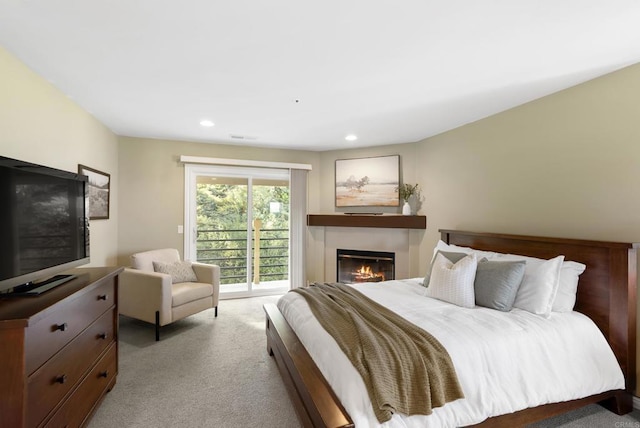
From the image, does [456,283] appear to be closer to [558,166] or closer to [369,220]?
[558,166]

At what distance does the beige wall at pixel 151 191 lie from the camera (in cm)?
396

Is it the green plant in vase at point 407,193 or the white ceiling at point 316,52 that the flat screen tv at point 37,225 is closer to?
the white ceiling at point 316,52

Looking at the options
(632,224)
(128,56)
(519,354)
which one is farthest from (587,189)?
(128,56)

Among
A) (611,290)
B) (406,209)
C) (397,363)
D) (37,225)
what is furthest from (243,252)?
(611,290)

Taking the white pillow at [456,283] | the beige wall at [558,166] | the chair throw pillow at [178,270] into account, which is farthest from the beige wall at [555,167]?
the chair throw pillow at [178,270]

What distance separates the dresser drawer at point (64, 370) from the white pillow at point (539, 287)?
2894 mm

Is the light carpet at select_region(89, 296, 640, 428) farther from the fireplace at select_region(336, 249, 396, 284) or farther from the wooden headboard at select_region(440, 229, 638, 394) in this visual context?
the fireplace at select_region(336, 249, 396, 284)

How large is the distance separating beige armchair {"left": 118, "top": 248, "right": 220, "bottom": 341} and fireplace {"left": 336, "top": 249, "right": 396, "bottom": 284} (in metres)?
2.03

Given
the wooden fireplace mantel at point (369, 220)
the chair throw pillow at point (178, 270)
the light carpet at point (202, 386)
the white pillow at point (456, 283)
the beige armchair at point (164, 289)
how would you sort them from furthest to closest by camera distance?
1. the wooden fireplace mantel at point (369, 220)
2. the chair throw pillow at point (178, 270)
3. the beige armchair at point (164, 289)
4. the white pillow at point (456, 283)
5. the light carpet at point (202, 386)

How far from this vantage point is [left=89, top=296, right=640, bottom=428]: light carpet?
190 cm

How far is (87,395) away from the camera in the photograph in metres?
1.79

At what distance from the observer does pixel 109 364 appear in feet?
7.04

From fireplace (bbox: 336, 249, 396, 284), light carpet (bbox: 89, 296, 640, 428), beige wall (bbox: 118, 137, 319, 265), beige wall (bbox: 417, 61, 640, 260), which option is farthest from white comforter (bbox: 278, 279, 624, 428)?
beige wall (bbox: 118, 137, 319, 265)

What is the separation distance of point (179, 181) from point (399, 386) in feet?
12.9
